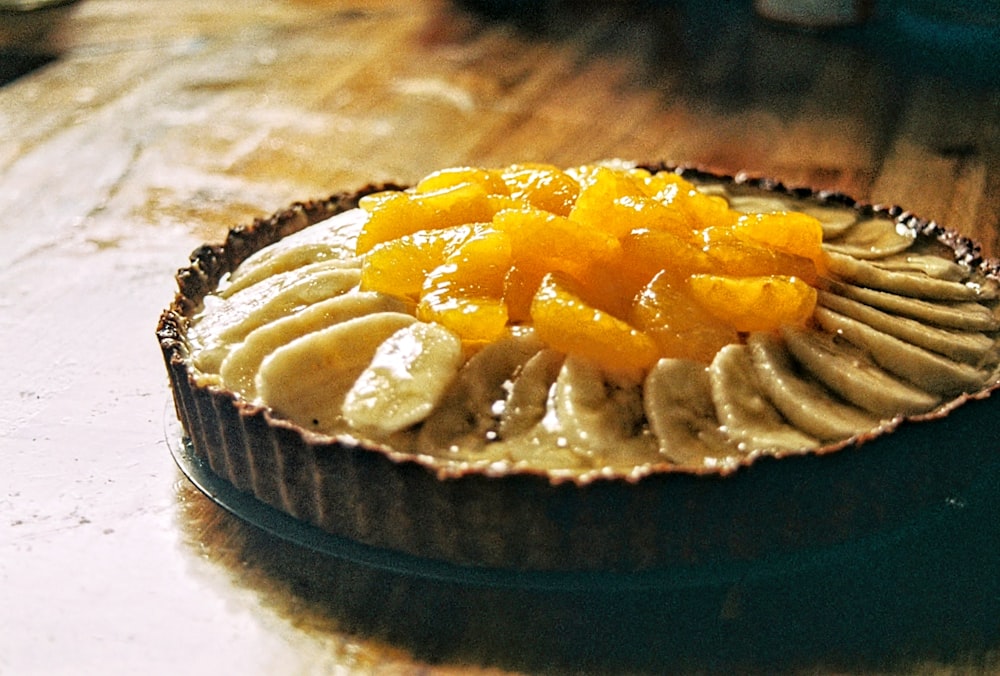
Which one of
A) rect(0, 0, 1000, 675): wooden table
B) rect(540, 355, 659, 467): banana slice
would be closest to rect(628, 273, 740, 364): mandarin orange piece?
rect(540, 355, 659, 467): banana slice

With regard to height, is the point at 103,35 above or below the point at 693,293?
below

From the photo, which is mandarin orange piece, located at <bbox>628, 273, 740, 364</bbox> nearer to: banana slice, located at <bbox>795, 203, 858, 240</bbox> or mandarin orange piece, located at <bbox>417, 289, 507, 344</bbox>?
mandarin orange piece, located at <bbox>417, 289, 507, 344</bbox>

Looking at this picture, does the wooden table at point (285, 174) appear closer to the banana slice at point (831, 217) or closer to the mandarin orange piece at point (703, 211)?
the banana slice at point (831, 217)

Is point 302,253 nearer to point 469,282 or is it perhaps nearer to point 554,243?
point 469,282

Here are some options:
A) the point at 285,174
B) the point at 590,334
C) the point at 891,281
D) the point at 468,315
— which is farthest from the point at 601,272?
the point at 285,174

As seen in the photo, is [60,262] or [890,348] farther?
[60,262]

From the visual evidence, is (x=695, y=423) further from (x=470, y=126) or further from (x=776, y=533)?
(x=470, y=126)

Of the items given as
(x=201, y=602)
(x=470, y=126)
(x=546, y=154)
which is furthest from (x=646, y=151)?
(x=201, y=602)

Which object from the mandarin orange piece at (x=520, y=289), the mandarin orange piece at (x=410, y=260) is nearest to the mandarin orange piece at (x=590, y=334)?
the mandarin orange piece at (x=520, y=289)
